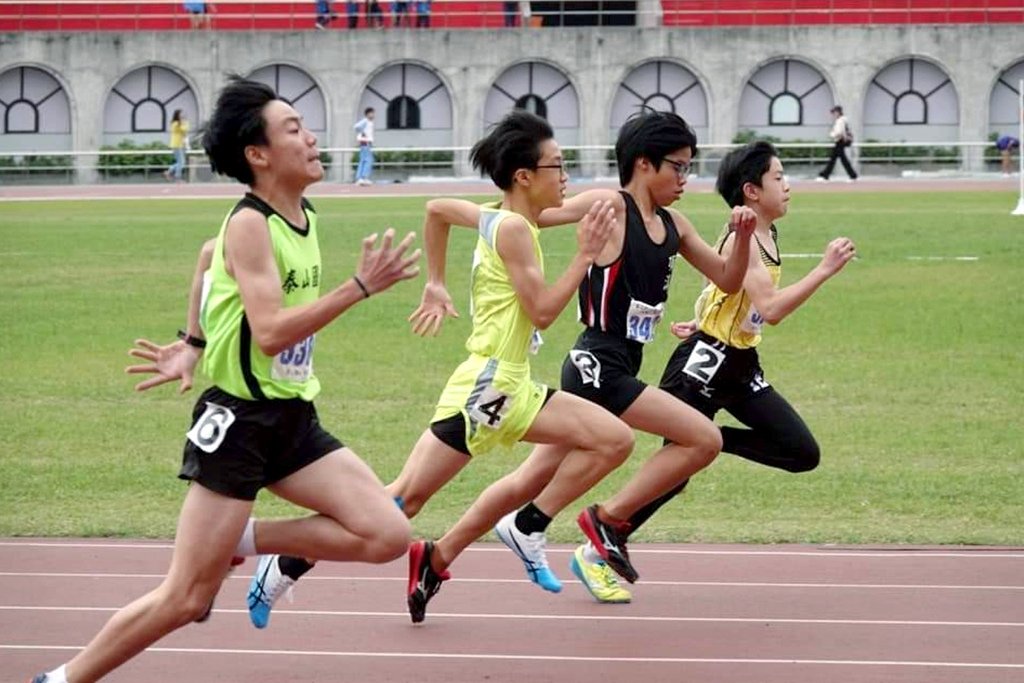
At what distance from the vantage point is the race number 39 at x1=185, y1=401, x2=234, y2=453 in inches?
226

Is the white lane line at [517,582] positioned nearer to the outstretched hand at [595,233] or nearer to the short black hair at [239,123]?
the outstretched hand at [595,233]

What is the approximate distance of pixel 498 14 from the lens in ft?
181

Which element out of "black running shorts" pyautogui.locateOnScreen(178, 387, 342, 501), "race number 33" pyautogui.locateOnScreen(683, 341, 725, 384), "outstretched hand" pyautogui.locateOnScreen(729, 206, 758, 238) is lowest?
"race number 33" pyautogui.locateOnScreen(683, 341, 725, 384)

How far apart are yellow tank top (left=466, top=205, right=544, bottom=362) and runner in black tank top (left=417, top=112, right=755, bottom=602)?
433 mm

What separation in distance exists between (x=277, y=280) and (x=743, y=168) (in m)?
3.22

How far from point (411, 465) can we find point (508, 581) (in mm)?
1162

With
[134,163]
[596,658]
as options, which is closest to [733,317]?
[596,658]

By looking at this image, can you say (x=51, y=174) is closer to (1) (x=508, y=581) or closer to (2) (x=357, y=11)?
(2) (x=357, y=11)

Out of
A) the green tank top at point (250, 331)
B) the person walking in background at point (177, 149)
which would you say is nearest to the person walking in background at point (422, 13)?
the person walking in background at point (177, 149)

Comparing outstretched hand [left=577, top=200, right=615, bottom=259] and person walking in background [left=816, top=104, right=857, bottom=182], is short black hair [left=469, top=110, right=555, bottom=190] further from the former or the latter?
person walking in background [left=816, top=104, right=857, bottom=182]

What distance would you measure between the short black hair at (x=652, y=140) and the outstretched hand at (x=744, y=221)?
15.3 inches

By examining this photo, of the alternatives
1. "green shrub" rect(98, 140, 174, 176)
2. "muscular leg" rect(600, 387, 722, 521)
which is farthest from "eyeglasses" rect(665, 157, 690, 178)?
"green shrub" rect(98, 140, 174, 176)

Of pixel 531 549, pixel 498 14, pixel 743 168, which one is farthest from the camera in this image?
pixel 498 14

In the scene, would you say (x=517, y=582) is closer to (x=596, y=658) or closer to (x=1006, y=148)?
(x=596, y=658)
